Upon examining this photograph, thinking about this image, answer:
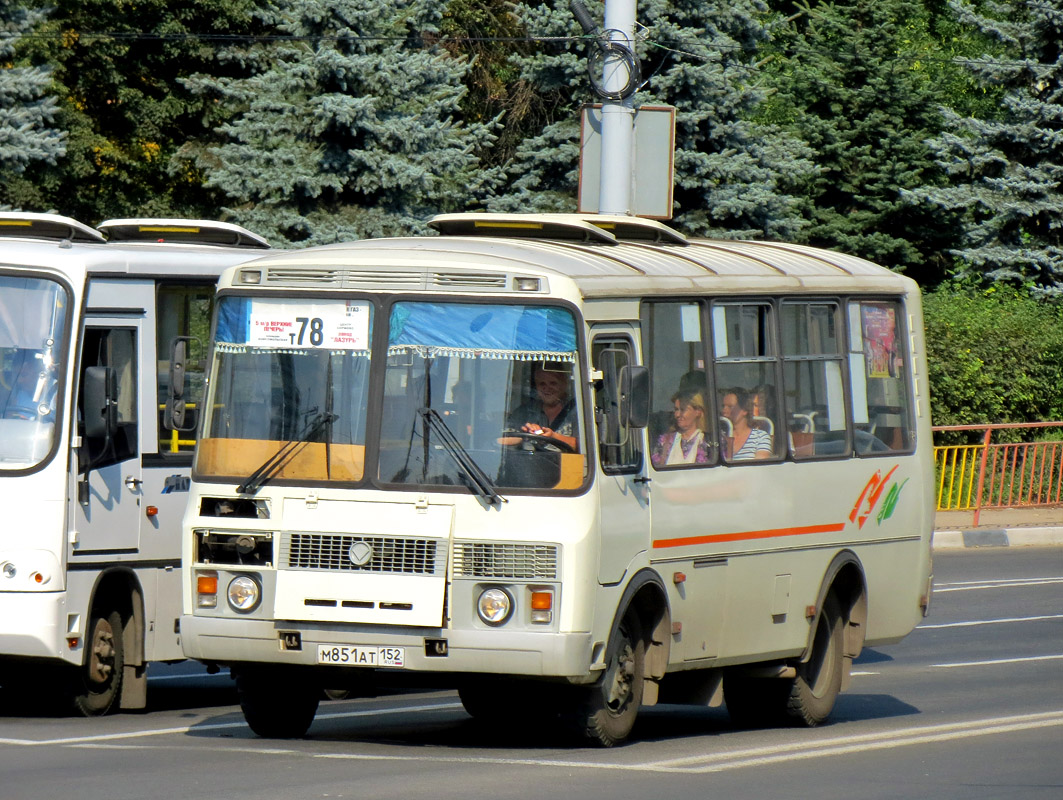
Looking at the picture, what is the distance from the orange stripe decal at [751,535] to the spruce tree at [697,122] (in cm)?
1759

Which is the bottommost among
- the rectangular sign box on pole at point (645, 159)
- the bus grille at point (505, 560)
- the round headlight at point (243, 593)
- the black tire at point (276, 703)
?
the black tire at point (276, 703)

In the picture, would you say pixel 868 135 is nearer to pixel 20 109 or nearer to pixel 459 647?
pixel 20 109

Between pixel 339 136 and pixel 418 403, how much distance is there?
18307mm

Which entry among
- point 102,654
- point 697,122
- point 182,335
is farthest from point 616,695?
point 697,122

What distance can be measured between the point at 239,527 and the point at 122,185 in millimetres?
29412

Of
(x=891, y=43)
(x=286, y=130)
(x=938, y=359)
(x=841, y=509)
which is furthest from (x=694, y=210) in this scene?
(x=841, y=509)

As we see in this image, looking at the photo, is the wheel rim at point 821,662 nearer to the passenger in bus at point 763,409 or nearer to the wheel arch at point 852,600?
the wheel arch at point 852,600

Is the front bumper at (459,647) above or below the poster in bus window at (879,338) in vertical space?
below

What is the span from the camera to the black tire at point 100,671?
11586 millimetres

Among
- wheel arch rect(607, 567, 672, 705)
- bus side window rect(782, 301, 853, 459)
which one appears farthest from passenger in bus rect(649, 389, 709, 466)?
bus side window rect(782, 301, 853, 459)

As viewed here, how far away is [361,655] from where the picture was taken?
9.46 meters

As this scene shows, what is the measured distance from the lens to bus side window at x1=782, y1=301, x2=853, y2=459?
11.6 meters

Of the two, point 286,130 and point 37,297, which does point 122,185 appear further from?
point 37,297

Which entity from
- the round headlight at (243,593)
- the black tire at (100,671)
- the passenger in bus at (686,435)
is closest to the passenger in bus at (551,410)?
the passenger in bus at (686,435)
